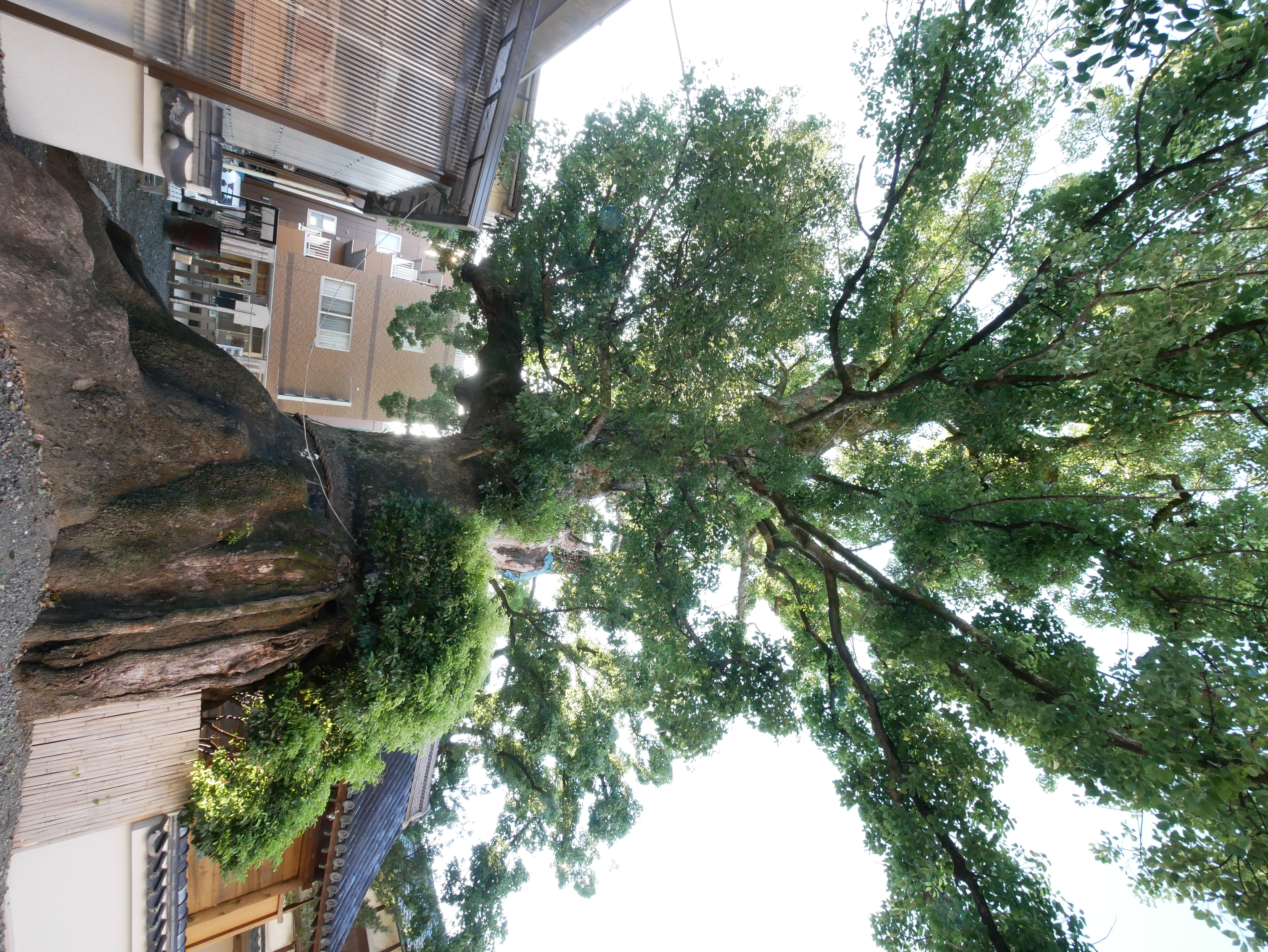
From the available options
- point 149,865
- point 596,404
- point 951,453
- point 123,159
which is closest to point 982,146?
point 951,453

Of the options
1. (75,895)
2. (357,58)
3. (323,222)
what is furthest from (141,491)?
(323,222)

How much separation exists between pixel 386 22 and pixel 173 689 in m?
9.50

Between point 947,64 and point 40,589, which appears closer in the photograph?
point 40,589

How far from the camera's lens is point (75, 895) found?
22.8ft

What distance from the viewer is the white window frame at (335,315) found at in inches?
761

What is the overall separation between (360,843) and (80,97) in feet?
40.2

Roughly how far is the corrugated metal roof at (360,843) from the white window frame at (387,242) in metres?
17.8

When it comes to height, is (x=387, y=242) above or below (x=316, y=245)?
above

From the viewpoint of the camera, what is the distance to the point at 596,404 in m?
10.6

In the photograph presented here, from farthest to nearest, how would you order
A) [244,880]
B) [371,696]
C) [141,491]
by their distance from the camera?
[244,880] → [371,696] → [141,491]

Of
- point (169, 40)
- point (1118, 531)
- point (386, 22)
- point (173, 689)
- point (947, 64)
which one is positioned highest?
point (947, 64)

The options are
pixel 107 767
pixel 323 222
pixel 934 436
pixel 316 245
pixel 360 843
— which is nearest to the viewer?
pixel 107 767

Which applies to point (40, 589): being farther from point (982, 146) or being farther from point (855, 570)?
point (982, 146)

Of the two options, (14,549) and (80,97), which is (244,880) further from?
(80,97)
